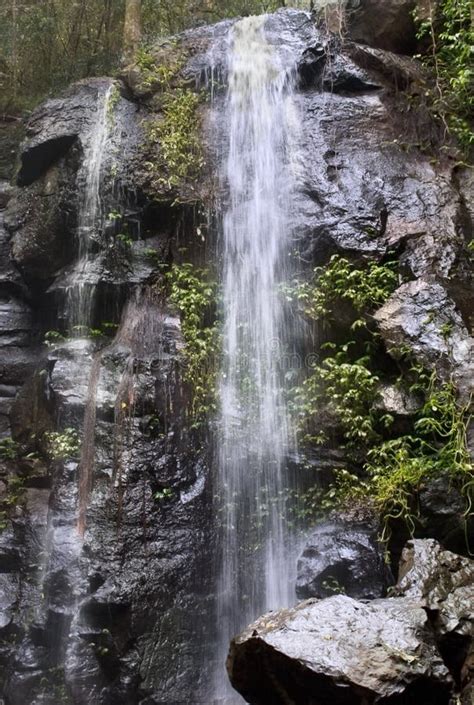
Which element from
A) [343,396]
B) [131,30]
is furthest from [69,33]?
[343,396]

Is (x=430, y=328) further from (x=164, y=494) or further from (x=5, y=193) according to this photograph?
(x=5, y=193)

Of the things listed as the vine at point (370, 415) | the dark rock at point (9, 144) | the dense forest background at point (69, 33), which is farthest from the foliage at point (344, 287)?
the dense forest background at point (69, 33)

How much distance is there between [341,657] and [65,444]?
12.4 ft

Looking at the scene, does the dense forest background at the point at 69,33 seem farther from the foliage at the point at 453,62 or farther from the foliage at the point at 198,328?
the foliage at the point at 198,328

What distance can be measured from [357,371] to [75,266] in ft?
12.8

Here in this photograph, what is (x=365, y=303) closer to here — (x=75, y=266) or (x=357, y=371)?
(x=357, y=371)

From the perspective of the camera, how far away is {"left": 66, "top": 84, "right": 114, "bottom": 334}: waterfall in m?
7.67

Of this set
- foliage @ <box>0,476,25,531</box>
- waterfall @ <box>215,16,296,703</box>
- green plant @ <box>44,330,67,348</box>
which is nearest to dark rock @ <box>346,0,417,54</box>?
waterfall @ <box>215,16,296,703</box>

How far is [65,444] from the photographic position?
256 inches

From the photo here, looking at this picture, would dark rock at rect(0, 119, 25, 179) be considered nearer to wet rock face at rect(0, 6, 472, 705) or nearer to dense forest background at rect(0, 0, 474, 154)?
dense forest background at rect(0, 0, 474, 154)

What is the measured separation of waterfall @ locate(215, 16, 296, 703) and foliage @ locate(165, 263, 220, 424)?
15 cm

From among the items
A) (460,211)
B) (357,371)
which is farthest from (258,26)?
(357,371)

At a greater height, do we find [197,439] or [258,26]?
[258,26]

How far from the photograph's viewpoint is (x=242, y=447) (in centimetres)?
647
